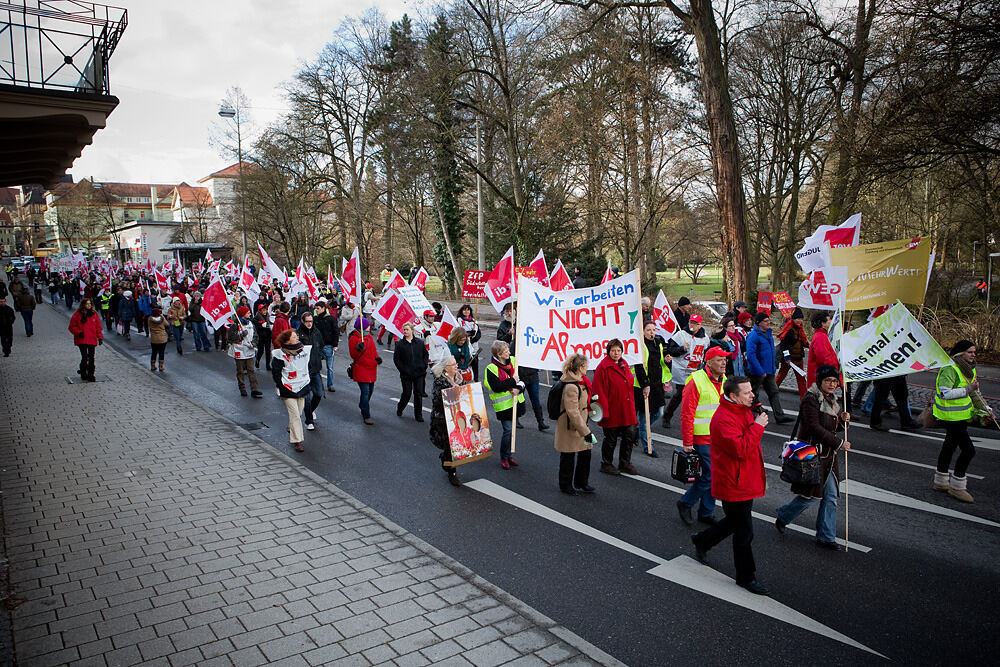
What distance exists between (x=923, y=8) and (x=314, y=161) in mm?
38120

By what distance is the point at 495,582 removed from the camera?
5176 mm

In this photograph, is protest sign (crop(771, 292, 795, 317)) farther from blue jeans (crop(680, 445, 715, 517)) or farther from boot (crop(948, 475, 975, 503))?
blue jeans (crop(680, 445, 715, 517))

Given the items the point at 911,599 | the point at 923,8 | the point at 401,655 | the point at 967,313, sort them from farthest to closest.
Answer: the point at 967,313
the point at 923,8
the point at 911,599
the point at 401,655

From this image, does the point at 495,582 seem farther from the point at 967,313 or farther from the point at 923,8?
the point at 967,313

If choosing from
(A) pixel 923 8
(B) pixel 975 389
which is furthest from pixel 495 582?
(A) pixel 923 8

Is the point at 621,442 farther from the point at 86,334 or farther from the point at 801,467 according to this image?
the point at 86,334

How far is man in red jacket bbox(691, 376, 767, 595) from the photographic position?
491cm

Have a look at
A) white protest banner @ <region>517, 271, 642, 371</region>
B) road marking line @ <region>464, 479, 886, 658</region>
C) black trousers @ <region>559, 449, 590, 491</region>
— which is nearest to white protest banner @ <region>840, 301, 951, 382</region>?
white protest banner @ <region>517, 271, 642, 371</region>

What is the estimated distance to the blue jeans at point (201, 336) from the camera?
19.6m

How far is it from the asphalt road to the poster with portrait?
0.39 metres

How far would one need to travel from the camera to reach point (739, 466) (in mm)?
4910

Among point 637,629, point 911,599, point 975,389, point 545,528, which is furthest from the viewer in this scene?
point 975,389

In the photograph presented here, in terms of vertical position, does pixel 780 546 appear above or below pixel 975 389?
below

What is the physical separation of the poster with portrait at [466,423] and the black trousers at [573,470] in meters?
1.03
